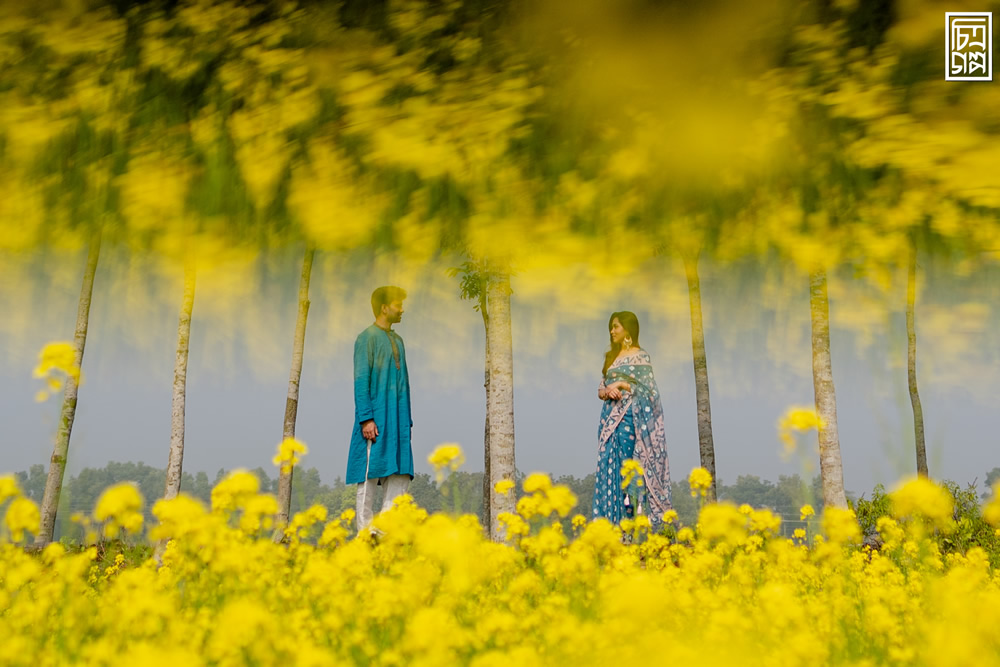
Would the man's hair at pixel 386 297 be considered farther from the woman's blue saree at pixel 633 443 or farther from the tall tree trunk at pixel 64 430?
the tall tree trunk at pixel 64 430

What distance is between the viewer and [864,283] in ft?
9.44

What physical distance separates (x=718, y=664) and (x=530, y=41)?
213 centimetres

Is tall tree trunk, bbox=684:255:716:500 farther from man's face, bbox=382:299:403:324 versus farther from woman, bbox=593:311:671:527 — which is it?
man's face, bbox=382:299:403:324

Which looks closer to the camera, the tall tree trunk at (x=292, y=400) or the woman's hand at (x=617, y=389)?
the woman's hand at (x=617, y=389)

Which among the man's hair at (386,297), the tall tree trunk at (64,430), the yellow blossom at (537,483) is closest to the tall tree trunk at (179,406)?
the tall tree trunk at (64,430)

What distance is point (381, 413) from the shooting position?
17.5ft

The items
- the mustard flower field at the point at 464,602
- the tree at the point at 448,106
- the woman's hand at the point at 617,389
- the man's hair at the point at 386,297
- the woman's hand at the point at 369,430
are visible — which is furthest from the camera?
the woman's hand at the point at 617,389

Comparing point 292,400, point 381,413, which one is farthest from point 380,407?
point 292,400

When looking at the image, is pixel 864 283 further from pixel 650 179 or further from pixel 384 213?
pixel 384 213

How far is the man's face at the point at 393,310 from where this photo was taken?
5.48 meters

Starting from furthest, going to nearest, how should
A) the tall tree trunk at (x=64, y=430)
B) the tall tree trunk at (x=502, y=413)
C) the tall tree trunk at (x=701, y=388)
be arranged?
the tall tree trunk at (x=701, y=388), the tall tree trunk at (x=64, y=430), the tall tree trunk at (x=502, y=413)

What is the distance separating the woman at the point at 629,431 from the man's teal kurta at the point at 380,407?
1768 millimetres

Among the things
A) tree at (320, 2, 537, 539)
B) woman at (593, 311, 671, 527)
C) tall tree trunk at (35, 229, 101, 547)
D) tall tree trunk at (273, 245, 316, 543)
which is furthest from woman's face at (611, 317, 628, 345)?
tall tree trunk at (35, 229, 101, 547)

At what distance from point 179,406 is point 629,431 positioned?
526 centimetres
